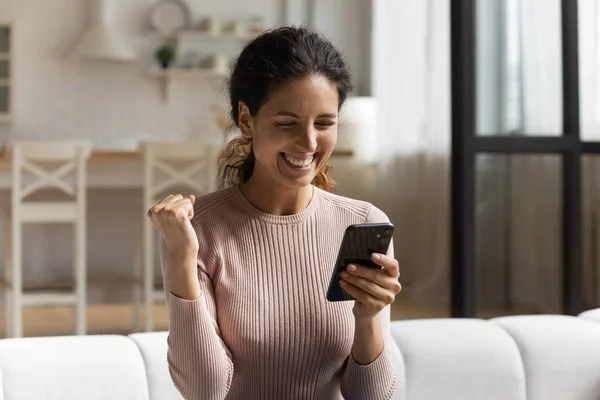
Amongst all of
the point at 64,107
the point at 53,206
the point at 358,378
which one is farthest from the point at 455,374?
the point at 64,107

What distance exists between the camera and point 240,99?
1450mm

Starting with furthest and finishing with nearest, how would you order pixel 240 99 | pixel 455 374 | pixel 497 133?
1. pixel 497 133
2. pixel 455 374
3. pixel 240 99

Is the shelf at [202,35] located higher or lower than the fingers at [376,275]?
higher

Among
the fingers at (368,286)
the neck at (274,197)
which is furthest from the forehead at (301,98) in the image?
the fingers at (368,286)

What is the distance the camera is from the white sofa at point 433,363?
1.43 m

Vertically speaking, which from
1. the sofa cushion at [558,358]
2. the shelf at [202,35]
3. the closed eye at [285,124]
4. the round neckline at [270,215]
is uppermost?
the shelf at [202,35]

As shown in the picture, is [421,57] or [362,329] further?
[421,57]

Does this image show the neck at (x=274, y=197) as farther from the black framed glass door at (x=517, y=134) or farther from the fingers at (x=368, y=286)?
the black framed glass door at (x=517, y=134)

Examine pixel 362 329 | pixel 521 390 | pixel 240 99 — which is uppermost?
pixel 240 99

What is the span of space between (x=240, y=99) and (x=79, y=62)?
4.88 meters

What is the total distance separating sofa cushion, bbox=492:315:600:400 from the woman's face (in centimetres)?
57

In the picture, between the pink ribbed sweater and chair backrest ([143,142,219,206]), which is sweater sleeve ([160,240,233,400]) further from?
chair backrest ([143,142,219,206])

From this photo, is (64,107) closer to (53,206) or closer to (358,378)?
(53,206)

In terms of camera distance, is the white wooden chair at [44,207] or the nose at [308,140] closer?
the nose at [308,140]
